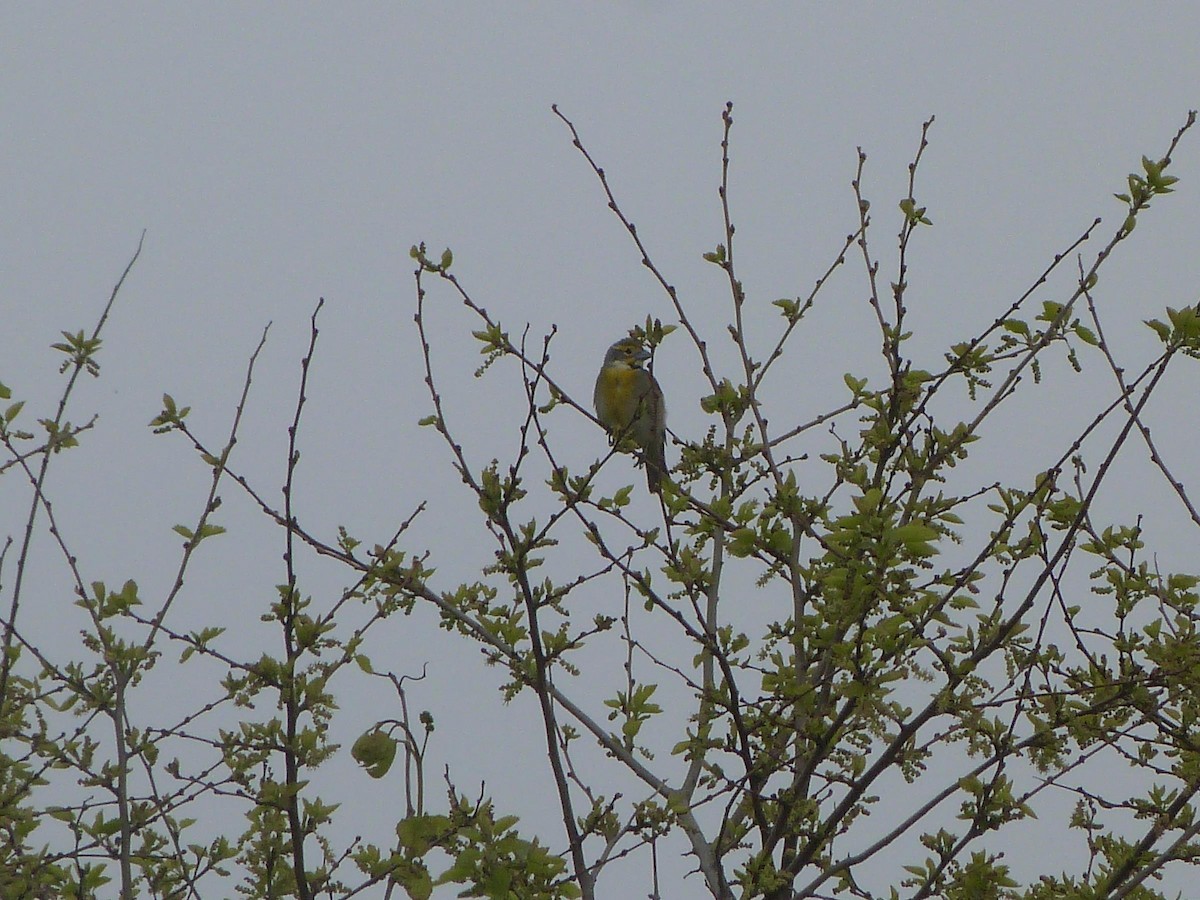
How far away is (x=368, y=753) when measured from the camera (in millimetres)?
3170

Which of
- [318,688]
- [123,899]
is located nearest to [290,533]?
[318,688]

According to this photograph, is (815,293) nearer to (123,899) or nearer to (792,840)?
(792,840)

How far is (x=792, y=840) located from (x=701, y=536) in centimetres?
97

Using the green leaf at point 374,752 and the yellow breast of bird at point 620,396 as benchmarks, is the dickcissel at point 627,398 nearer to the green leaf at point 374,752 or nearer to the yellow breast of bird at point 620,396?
the yellow breast of bird at point 620,396

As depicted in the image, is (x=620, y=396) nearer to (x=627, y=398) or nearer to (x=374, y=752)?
(x=627, y=398)

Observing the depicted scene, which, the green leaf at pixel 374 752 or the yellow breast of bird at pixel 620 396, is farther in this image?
the yellow breast of bird at pixel 620 396

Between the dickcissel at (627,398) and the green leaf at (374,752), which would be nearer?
the green leaf at (374,752)

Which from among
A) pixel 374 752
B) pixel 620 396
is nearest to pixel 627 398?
pixel 620 396

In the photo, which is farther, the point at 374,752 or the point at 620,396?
the point at 620,396

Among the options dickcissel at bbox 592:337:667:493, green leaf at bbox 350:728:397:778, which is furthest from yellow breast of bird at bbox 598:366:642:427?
green leaf at bbox 350:728:397:778

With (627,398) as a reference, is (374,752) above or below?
below

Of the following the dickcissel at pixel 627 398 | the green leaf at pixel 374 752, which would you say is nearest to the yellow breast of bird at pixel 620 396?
the dickcissel at pixel 627 398

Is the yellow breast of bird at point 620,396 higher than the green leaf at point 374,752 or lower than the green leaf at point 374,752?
higher

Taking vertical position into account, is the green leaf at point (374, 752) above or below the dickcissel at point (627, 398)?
below
